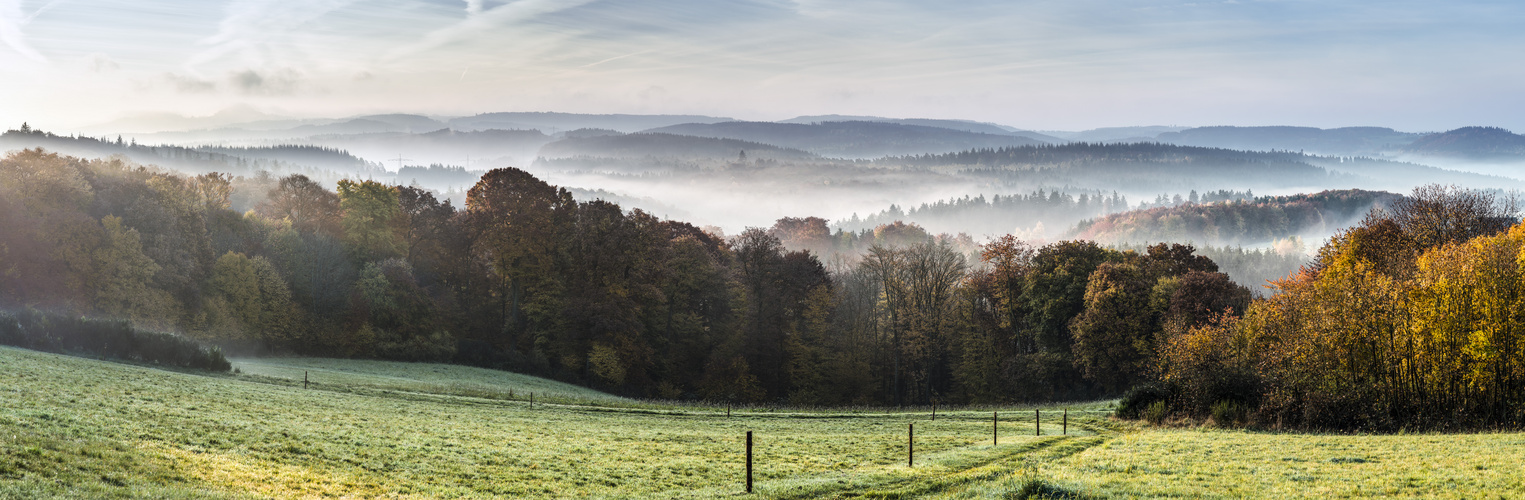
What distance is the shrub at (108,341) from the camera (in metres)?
45.0

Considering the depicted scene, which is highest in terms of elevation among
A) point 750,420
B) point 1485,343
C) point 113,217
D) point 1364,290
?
point 113,217

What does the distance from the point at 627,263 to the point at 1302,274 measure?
175 ft

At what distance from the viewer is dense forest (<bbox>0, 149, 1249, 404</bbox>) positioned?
62938mm

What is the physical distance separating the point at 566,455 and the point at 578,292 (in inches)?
2036

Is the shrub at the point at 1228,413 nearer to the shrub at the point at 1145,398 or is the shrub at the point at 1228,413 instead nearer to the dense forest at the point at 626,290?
the shrub at the point at 1145,398

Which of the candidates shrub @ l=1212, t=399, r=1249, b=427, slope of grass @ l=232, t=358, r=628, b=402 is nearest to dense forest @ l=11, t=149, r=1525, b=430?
shrub @ l=1212, t=399, r=1249, b=427

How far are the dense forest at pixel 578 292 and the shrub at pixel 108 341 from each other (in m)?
14.0

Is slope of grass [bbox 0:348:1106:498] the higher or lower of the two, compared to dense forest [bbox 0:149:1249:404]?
lower

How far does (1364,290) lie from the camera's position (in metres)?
38.9

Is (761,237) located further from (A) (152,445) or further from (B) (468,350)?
(A) (152,445)

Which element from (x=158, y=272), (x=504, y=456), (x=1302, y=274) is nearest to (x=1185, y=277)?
(x=1302, y=274)

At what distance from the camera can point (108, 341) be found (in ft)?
151

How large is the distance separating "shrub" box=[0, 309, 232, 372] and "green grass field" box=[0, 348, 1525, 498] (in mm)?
8466

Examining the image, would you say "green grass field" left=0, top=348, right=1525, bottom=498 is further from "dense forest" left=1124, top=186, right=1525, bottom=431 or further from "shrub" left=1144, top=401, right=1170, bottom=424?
"dense forest" left=1124, top=186, right=1525, bottom=431
